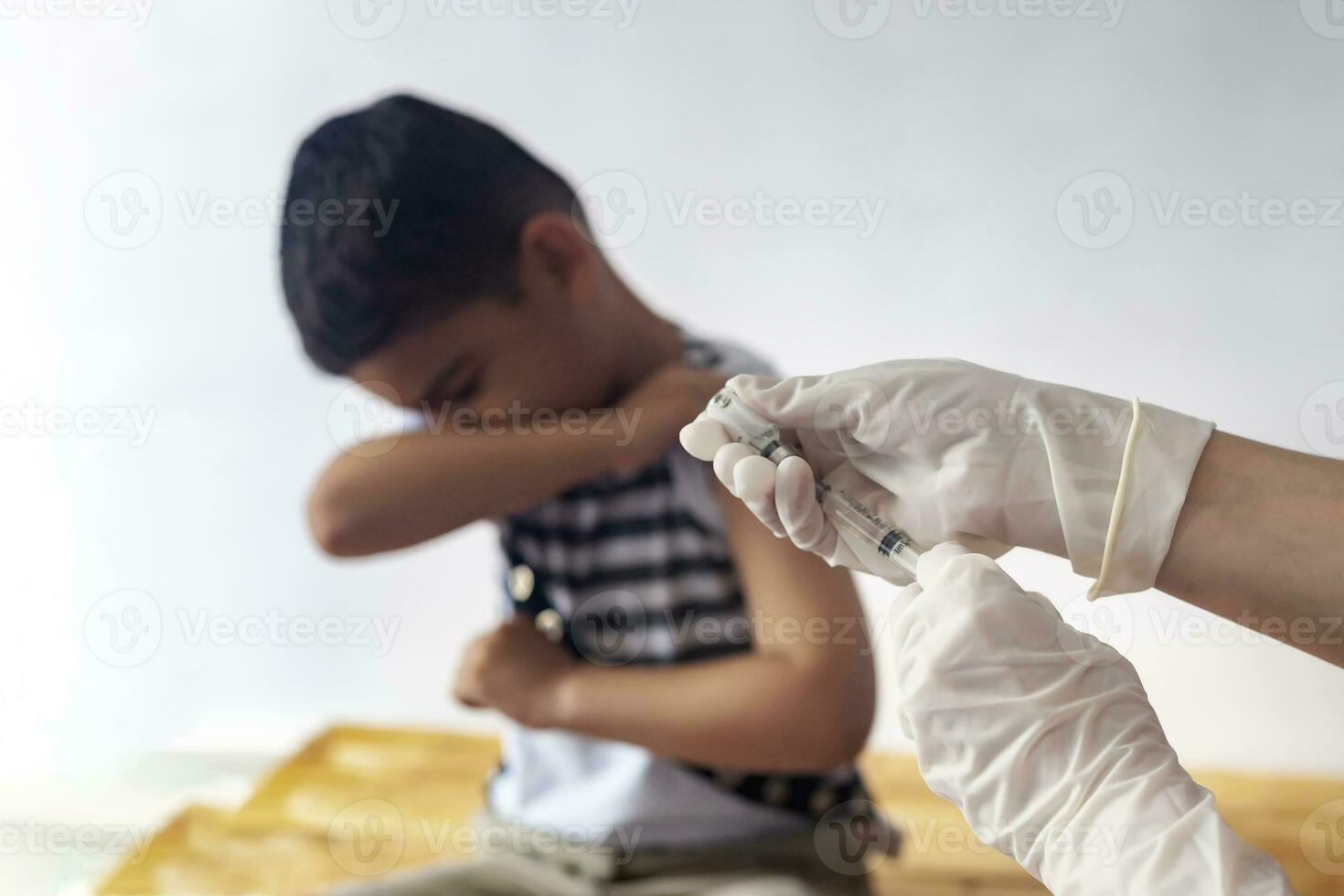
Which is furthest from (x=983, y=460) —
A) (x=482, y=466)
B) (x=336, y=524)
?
(x=336, y=524)

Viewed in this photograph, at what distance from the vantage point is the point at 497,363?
894 millimetres

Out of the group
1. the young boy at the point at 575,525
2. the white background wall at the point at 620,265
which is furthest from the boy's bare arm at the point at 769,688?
the white background wall at the point at 620,265

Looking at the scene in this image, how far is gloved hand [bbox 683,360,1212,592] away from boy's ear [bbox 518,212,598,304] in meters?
0.38

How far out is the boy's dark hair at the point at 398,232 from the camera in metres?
0.86

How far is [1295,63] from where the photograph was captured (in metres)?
1.12

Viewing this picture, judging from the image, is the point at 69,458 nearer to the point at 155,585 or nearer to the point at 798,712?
the point at 155,585

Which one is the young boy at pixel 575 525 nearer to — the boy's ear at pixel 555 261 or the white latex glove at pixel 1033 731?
the boy's ear at pixel 555 261

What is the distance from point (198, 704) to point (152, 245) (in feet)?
2.17

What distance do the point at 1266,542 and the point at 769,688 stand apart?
40 cm

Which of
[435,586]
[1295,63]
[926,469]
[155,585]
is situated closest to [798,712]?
[926,469]

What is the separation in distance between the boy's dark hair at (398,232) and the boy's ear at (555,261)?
0.04 feet

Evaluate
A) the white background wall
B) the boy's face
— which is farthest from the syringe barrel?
the white background wall

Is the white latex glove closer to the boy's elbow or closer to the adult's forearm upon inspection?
the adult's forearm

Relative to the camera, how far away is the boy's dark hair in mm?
855
